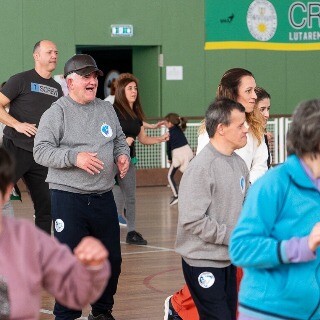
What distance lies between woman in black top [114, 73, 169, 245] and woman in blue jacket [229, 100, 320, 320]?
7.74 meters

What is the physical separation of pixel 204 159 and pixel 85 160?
1315 millimetres

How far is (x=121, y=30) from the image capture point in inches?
869

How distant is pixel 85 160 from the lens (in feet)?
23.8

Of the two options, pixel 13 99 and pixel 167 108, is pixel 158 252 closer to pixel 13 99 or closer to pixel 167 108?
pixel 13 99

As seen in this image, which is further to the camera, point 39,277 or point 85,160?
point 85,160

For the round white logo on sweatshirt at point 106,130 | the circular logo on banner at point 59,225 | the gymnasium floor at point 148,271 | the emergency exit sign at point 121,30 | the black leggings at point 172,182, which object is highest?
Result: the emergency exit sign at point 121,30

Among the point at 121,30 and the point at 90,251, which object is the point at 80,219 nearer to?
the point at 90,251

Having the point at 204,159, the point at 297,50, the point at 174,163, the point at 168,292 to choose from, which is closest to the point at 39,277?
the point at 204,159

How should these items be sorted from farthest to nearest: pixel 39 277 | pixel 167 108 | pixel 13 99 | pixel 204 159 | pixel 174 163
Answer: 1. pixel 167 108
2. pixel 174 163
3. pixel 13 99
4. pixel 204 159
5. pixel 39 277

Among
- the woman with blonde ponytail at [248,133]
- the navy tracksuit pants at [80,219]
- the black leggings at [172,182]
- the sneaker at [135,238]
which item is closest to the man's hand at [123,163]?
the navy tracksuit pants at [80,219]

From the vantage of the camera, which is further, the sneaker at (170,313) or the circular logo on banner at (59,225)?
the circular logo on banner at (59,225)

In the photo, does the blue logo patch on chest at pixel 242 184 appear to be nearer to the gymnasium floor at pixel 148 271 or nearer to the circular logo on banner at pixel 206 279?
the circular logo on banner at pixel 206 279

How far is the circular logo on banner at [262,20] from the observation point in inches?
927

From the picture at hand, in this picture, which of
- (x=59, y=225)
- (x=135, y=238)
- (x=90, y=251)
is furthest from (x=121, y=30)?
(x=90, y=251)
